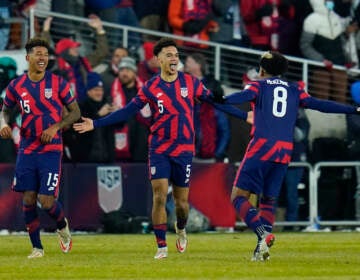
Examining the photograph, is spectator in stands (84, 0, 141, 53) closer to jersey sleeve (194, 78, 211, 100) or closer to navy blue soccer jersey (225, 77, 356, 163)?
jersey sleeve (194, 78, 211, 100)

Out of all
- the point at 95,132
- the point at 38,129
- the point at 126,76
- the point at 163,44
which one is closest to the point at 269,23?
the point at 126,76

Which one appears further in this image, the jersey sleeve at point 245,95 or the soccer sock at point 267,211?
the soccer sock at point 267,211

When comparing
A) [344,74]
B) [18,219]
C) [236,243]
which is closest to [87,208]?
[18,219]

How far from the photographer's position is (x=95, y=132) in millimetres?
23750

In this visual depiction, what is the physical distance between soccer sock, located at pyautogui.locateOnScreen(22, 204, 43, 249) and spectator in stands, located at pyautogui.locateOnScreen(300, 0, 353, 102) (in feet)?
29.7

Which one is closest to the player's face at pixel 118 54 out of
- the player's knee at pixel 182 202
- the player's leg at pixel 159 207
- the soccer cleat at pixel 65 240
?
the soccer cleat at pixel 65 240

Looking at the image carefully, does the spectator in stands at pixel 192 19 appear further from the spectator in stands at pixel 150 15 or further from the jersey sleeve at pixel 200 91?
Answer: the jersey sleeve at pixel 200 91

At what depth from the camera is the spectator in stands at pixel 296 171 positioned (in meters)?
24.2

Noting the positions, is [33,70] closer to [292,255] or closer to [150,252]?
[150,252]

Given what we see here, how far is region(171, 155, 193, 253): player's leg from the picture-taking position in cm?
1786

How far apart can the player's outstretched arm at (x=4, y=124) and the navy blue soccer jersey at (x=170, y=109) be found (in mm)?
1592

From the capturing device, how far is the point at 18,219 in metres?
23.7

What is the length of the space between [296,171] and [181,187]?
663 cm

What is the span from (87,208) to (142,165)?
1.13 metres
